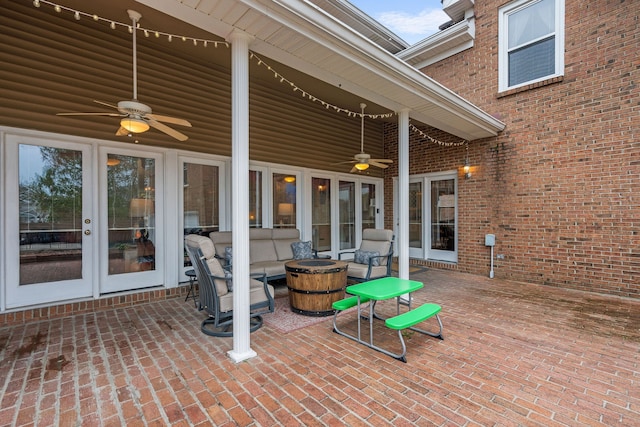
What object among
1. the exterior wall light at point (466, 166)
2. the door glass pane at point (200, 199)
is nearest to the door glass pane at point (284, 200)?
the door glass pane at point (200, 199)

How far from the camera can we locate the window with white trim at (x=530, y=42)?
5.30m

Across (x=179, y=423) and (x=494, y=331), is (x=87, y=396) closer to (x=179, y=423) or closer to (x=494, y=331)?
(x=179, y=423)

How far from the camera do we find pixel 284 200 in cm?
651

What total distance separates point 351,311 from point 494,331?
5.61 feet

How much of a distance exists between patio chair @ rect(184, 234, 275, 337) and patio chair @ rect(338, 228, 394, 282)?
1748 millimetres

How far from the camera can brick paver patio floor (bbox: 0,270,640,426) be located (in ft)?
6.55

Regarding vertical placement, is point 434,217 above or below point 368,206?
below

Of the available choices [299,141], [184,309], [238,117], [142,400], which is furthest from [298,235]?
[142,400]

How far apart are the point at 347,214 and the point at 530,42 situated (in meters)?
5.17

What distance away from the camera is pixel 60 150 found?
3.95 metres

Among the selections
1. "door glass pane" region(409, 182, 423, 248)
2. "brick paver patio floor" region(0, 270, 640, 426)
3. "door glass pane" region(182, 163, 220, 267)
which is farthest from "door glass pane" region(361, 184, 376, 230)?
"brick paver patio floor" region(0, 270, 640, 426)

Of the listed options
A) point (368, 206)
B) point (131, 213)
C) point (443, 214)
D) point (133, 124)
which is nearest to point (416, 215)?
point (443, 214)

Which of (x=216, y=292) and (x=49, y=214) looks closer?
(x=216, y=292)

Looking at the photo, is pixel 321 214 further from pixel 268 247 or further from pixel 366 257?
pixel 366 257
